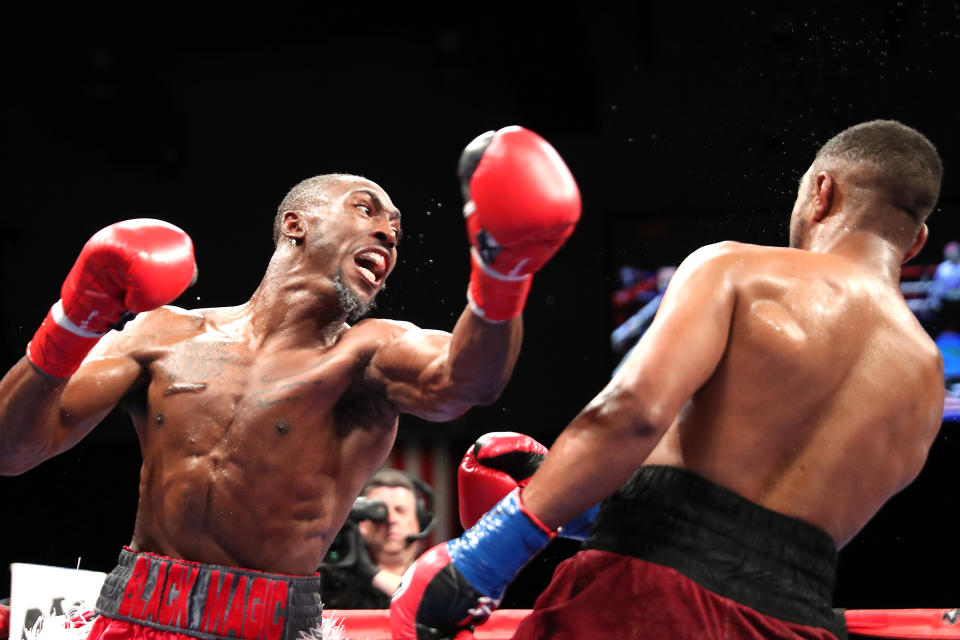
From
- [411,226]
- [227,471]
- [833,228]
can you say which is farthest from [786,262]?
[411,226]

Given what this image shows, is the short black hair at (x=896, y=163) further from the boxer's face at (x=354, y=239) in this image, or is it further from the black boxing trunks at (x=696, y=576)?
the boxer's face at (x=354, y=239)

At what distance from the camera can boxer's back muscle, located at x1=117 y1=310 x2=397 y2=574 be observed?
6.51 feet

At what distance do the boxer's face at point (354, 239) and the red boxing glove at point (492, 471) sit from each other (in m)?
0.49

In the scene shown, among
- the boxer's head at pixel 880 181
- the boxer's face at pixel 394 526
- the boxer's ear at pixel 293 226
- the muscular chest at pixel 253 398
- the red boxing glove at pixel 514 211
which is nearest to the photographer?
the red boxing glove at pixel 514 211

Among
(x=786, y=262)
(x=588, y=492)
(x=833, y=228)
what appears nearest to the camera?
(x=588, y=492)

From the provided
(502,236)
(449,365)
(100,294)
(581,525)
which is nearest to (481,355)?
(449,365)

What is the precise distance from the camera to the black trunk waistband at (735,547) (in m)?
1.50

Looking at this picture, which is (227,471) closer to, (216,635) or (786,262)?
(216,635)

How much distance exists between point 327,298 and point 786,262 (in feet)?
3.53

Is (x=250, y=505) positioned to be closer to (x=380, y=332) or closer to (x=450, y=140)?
(x=380, y=332)

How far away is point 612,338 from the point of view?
17.4 ft

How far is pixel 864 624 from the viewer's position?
95.4 inches

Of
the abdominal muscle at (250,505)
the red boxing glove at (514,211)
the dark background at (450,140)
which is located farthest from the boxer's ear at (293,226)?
the dark background at (450,140)

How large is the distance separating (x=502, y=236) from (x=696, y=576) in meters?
0.61
